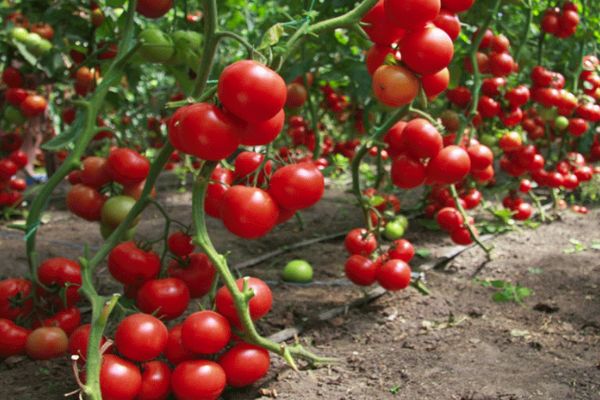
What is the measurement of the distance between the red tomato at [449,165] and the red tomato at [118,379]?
2.84ft

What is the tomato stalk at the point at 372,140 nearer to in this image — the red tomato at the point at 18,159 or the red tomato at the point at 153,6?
the red tomato at the point at 153,6

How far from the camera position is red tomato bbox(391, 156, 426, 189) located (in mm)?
1539

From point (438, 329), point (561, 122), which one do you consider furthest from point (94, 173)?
point (561, 122)

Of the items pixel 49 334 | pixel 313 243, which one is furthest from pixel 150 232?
pixel 49 334

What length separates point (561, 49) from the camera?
3.49 m

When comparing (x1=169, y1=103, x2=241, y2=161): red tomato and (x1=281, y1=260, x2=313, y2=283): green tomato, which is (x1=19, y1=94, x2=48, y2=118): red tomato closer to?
(x1=281, y1=260, x2=313, y2=283): green tomato

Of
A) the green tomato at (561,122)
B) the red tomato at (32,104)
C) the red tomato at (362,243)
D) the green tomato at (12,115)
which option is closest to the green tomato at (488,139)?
the green tomato at (561,122)

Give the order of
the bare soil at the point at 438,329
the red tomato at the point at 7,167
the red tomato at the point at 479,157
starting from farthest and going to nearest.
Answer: the red tomato at the point at 7,167
the red tomato at the point at 479,157
the bare soil at the point at 438,329

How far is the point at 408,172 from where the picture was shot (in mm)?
1539

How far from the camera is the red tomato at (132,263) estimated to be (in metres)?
1.36

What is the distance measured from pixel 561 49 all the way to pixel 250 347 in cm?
302

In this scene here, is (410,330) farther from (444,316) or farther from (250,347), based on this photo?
(250,347)

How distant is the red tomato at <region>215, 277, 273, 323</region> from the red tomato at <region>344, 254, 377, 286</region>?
1.85 ft

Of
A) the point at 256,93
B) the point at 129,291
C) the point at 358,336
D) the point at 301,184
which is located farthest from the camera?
the point at 358,336
